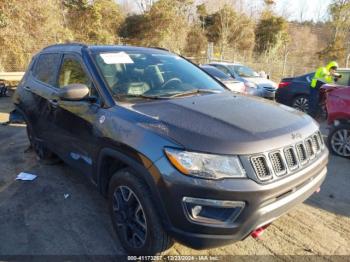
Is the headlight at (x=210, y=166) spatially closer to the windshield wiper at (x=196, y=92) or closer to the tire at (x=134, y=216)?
the tire at (x=134, y=216)

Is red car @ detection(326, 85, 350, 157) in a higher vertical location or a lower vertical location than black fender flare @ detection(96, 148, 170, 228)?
lower

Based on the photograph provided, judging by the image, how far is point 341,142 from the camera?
5.52m

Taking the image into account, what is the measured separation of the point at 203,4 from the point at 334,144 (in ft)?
82.6

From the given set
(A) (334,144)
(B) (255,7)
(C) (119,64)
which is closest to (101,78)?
(C) (119,64)

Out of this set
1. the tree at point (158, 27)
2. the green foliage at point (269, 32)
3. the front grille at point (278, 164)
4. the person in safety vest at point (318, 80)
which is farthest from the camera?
the green foliage at point (269, 32)

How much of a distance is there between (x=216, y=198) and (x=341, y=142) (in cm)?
426

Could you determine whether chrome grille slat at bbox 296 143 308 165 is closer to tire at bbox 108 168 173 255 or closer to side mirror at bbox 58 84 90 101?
tire at bbox 108 168 173 255

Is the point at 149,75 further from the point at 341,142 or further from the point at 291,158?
the point at 341,142

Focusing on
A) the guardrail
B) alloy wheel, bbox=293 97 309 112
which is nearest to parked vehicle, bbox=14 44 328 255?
alloy wheel, bbox=293 97 309 112

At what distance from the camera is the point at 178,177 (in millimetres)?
2213

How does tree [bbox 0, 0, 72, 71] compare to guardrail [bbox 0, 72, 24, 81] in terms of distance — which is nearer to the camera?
tree [bbox 0, 0, 72, 71]

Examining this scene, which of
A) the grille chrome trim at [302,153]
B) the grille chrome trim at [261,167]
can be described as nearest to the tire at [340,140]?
the grille chrome trim at [302,153]

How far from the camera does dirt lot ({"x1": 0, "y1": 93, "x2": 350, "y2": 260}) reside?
2959 millimetres

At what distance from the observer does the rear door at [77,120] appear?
3.09 meters
